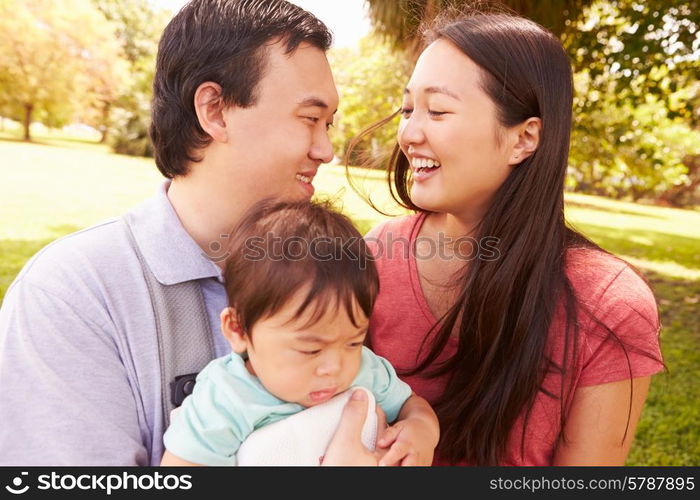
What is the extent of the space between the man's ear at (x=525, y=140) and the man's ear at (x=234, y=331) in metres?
1.22

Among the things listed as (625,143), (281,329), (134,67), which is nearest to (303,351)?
(281,329)

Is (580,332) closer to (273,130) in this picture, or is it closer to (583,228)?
(273,130)

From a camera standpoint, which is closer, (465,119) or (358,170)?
(465,119)

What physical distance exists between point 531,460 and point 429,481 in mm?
628

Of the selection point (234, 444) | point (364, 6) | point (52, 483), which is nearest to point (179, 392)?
point (234, 444)

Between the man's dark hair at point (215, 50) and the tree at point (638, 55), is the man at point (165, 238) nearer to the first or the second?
the man's dark hair at point (215, 50)

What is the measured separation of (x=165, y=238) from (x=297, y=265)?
1.82 ft

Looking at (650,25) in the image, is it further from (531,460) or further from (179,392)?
(179,392)

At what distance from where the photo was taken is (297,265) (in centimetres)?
178

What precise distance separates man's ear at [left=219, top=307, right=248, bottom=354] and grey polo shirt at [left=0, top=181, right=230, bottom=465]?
201 mm

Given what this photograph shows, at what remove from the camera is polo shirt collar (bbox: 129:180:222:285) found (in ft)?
6.61

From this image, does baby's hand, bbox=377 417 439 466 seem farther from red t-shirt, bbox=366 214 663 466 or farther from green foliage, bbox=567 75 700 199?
green foliage, bbox=567 75 700 199

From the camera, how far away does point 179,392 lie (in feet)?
6.25

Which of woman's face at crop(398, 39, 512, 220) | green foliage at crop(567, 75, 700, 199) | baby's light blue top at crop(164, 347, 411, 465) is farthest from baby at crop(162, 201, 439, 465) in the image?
green foliage at crop(567, 75, 700, 199)
